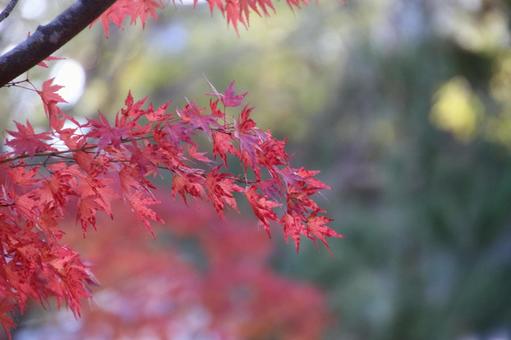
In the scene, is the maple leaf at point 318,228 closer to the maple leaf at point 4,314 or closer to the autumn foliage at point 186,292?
the maple leaf at point 4,314

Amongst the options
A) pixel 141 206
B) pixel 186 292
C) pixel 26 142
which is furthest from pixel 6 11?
pixel 186 292

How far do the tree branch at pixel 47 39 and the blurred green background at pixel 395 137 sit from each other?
66.9 inches

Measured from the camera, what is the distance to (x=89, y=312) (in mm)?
4812

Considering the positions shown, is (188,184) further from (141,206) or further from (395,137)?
(395,137)

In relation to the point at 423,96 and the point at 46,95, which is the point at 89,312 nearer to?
the point at 46,95

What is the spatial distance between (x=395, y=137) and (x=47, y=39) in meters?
9.04

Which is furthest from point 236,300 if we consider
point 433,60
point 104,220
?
point 433,60

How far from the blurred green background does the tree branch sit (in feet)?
5.58

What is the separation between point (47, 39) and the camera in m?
1.55

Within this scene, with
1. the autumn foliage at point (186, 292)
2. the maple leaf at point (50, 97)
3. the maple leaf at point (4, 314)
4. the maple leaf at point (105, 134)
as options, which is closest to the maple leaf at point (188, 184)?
the maple leaf at point (105, 134)

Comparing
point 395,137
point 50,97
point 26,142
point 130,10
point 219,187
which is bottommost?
point 219,187

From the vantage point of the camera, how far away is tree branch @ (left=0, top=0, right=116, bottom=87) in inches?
60.9

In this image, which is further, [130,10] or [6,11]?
[130,10]

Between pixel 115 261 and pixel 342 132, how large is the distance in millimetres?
10635
